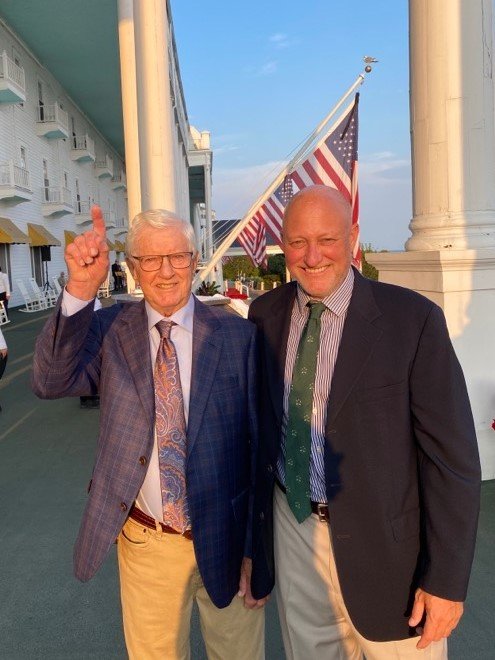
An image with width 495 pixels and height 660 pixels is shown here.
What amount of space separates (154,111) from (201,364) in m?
6.67

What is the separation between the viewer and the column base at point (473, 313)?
4043 mm

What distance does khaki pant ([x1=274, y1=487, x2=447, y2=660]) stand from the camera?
1.89 metres

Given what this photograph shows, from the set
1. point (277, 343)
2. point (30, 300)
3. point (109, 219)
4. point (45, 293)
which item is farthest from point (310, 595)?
point (109, 219)

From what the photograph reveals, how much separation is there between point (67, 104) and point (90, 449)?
104 feet

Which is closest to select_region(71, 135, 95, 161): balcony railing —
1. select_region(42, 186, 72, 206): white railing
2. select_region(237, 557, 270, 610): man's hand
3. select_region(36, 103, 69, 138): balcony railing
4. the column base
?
select_region(36, 103, 69, 138): balcony railing

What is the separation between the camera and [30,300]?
21906mm

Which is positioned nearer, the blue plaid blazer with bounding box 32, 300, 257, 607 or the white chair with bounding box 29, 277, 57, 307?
the blue plaid blazer with bounding box 32, 300, 257, 607

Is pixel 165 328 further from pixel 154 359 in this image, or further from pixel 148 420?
pixel 148 420

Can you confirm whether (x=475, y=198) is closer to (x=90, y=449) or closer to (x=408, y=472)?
(x=408, y=472)

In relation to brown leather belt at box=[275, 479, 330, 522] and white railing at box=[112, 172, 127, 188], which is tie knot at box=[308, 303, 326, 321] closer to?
brown leather belt at box=[275, 479, 330, 522]

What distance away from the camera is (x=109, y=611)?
2.84 meters

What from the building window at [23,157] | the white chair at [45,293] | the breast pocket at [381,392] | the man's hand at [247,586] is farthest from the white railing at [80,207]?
the breast pocket at [381,392]

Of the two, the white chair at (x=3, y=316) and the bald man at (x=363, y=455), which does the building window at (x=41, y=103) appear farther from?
the bald man at (x=363, y=455)

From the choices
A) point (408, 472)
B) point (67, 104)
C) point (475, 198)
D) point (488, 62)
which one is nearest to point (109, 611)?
point (408, 472)
